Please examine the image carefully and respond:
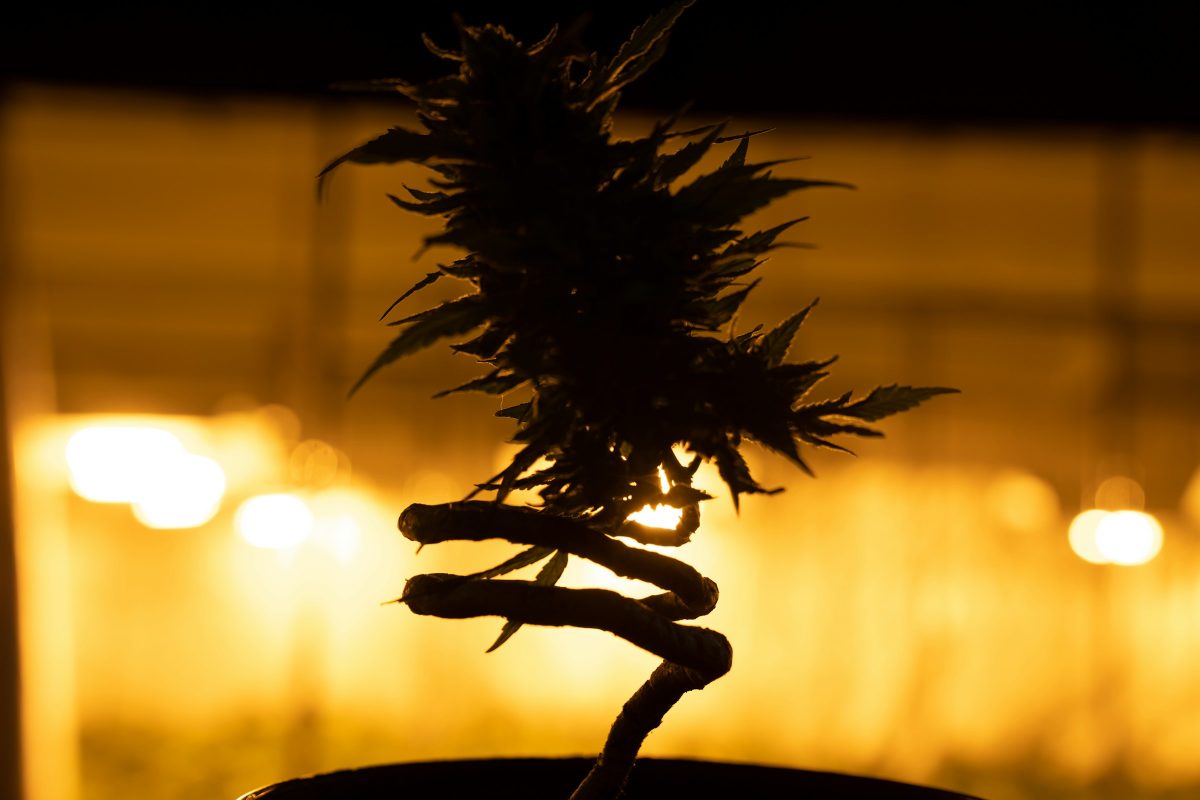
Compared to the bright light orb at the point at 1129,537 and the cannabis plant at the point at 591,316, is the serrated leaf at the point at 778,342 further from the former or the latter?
the bright light orb at the point at 1129,537

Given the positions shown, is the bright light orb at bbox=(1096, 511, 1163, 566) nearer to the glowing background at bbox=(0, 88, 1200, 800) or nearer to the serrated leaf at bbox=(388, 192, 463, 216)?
the glowing background at bbox=(0, 88, 1200, 800)

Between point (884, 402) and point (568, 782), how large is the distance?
37cm

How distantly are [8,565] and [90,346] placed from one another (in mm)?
867

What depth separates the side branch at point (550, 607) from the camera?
0.72 metres

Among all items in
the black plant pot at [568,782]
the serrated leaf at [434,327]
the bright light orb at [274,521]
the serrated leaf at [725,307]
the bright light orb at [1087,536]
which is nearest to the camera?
the serrated leaf at [434,327]

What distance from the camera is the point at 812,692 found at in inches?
178

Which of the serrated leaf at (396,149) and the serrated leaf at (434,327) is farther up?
the serrated leaf at (396,149)

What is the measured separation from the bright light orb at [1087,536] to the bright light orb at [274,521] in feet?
8.70

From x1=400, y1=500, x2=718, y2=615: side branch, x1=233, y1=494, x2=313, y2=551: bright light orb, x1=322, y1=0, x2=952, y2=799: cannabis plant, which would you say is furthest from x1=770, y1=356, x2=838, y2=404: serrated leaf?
x1=233, y1=494, x2=313, y2=551: bright light orb

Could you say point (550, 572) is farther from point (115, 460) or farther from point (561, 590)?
point (115, 460)

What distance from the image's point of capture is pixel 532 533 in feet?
2.37

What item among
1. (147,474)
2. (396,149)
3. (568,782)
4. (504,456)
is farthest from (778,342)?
(147,474)

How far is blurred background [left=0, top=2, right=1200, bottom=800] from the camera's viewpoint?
4.37 m

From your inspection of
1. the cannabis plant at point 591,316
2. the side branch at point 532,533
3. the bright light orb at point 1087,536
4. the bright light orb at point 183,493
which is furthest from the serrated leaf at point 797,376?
the bright light orb at point 1087,536
